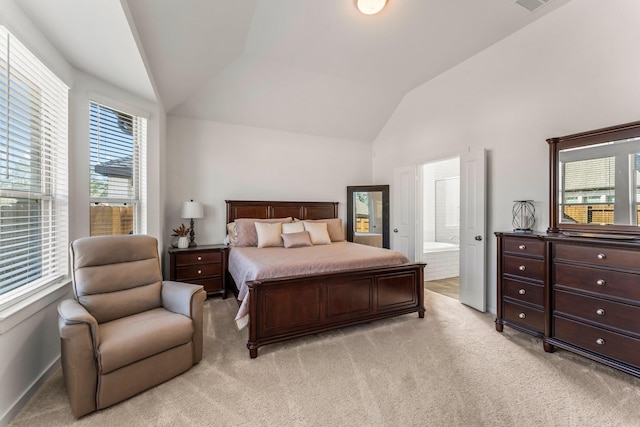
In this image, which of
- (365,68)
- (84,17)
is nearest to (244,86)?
(365,68)

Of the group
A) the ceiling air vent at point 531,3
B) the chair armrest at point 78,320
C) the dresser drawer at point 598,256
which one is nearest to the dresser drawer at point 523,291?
the dresser drawer at point 598,256

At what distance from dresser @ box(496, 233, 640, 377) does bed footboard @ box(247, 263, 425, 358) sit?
97cm

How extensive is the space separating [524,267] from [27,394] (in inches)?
163

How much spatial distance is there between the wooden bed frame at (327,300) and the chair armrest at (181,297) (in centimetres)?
45

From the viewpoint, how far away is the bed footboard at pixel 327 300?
256cm

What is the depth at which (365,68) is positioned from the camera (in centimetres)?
407

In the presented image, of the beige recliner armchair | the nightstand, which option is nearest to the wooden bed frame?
the beige recliner armchair

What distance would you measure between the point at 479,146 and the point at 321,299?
2886 mm

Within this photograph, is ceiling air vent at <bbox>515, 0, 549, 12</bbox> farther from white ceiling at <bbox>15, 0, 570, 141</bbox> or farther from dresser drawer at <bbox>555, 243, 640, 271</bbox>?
dresser drawer at <bbox>555, 243, 640, 271</bbox>

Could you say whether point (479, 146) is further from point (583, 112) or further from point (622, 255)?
point (622, 255)

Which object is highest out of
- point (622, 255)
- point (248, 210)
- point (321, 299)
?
point (248, 210)

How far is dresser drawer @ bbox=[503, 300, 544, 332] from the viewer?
8.56ft

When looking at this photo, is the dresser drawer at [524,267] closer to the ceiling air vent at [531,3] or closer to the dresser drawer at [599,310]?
the dresser drawer at [599,310]

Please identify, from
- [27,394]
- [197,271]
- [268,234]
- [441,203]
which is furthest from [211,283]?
[441,203]
